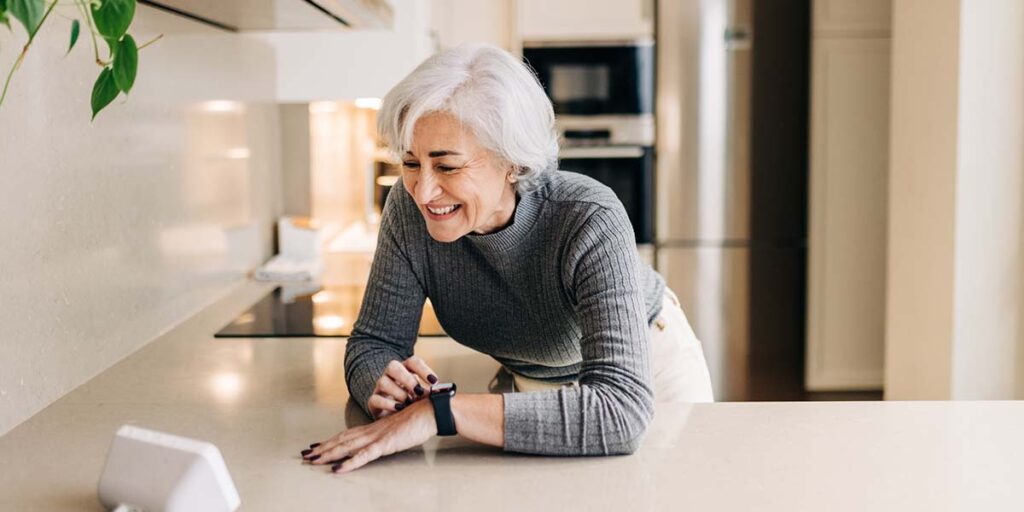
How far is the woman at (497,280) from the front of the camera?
133 centimetres

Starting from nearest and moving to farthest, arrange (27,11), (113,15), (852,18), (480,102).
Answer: (27,11) → (113,15) → (480,102) → (852,18)

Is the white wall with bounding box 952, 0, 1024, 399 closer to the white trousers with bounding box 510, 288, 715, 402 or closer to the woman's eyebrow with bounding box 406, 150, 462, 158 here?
the white trousers with bounding box 510, 288, 715, 402

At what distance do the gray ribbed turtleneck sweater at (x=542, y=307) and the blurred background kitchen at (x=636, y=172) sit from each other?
0.47m

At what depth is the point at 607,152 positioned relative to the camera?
12.6 feet

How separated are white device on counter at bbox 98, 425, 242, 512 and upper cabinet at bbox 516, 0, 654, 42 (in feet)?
9.67

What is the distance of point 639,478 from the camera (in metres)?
1.25

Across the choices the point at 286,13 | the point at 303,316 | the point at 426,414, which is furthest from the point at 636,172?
the point at 426,414

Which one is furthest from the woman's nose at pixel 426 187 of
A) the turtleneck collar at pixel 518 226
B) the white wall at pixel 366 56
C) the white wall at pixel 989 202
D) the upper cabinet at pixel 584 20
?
the upper cabinet at pixel 584 20

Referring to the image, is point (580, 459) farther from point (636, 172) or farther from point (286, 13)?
point (636, 172)

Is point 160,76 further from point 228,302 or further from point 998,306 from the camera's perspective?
point 998,306

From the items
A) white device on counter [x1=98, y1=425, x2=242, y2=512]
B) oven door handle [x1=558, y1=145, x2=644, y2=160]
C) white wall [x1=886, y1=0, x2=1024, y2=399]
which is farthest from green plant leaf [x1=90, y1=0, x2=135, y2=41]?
oven door handle [x1=558, y1=145, x2=644, y2=160]

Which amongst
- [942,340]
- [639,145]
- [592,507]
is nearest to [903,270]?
[942,340]

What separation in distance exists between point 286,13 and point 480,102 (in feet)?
2.85

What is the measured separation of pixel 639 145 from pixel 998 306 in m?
1.37
